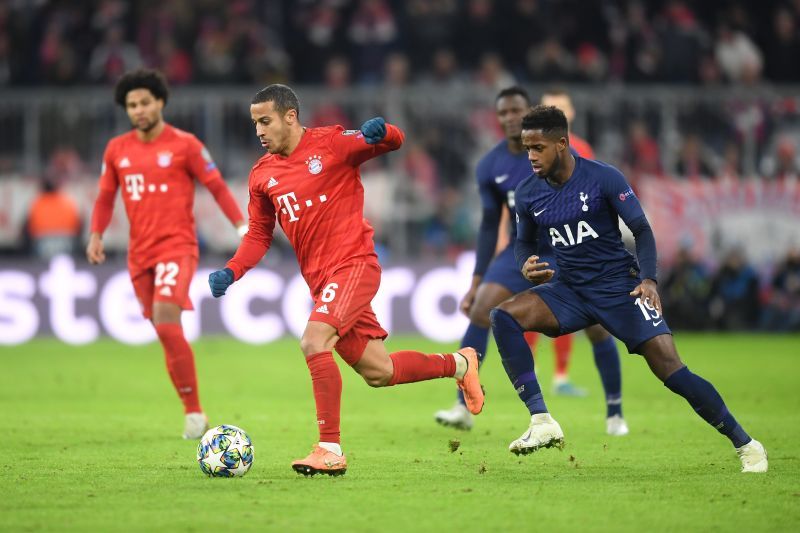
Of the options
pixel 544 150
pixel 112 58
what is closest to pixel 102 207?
pixel 544 150

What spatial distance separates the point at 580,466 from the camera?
8672 millimetres

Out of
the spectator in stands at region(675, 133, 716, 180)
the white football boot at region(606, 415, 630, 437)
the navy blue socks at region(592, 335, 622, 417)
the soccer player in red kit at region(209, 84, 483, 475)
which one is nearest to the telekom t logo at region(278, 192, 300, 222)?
the soccer player in red kit at region(209, 84, 483, 475)

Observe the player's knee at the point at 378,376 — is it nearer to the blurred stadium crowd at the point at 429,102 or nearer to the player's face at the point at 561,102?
the player's face at the point at 561,102

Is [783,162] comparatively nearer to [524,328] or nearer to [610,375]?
[610,375]

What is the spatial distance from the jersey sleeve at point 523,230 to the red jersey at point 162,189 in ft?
8.82

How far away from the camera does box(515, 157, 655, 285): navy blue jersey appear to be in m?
8.41

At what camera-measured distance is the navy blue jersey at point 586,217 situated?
8406mm

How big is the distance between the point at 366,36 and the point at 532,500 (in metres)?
16.6

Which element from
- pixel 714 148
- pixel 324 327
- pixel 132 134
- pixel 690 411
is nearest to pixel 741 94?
pixel 714 148

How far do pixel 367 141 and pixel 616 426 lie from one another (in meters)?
3.68

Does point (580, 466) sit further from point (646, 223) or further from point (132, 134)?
point (132, 134)

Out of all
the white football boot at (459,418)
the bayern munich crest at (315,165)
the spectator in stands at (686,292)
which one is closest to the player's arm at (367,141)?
the bayern munich crest at (315,165)

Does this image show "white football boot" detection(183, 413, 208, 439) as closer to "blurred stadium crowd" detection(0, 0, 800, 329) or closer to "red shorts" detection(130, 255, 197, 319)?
"red shorts" detection(130, 255, 197, 319)

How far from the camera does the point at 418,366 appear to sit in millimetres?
8531
